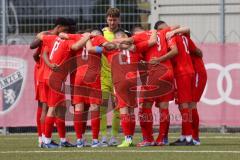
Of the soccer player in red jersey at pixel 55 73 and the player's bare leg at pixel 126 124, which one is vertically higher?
the soccer player in red jersey at pixel 55 73

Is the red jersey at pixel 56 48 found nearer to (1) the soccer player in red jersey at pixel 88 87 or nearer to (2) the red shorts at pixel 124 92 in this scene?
(1) the soccer player in red jersey at pixel 88 87

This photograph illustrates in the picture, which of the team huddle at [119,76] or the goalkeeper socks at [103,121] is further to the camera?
the goalkeeper socks at [103,121]

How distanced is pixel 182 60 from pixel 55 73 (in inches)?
81.0

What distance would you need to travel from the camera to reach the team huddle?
15.5 m

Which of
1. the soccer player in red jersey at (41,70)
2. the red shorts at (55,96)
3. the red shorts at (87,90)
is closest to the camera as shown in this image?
the red shorts at (87,90)

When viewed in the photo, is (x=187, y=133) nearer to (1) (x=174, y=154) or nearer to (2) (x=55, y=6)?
(1) (x=174, y=154)

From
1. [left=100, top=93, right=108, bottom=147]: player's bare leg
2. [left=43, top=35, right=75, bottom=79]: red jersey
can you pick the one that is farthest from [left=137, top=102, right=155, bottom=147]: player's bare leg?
[left=43, top=35, right=75, bottom=79]: red jersey

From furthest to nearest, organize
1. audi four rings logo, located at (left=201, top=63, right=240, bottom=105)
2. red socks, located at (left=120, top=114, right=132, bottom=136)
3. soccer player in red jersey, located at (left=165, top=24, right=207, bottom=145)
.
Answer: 1. audi four rings logo, located at (left=201, top=63, right=240, bottom=105)
2. soccer player in red jersey, located at (left=165, top=24, right=207, bottom=145)
3. red socks, located at (left=120, top=114, right=132, bottom=136)

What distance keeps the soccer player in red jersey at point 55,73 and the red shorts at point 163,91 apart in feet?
4.41

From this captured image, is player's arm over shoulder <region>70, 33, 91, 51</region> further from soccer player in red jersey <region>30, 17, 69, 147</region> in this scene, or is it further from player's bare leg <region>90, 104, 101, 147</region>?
player's bare leg <region>90, 104, 101, 147</region>

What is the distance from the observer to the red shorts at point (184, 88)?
1578 cm

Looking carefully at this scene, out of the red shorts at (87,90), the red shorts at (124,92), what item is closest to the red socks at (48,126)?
the red shorts at (87,90)

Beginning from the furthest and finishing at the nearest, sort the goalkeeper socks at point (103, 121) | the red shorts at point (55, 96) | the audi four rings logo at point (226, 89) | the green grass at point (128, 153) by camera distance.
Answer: the audi four rings logo at point (226, 89), the goalkeeper socks at point (103, 121), the red shorts at point (55, 96), the green grass at point (128, 153)

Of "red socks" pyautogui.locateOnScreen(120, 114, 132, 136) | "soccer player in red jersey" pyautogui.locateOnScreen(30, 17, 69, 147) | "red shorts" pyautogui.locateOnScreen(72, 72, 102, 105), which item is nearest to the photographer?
"red socks" pyautogui.locateOnScreen(120, 114, 132, 136)
